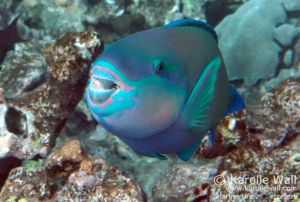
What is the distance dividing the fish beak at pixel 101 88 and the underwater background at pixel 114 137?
83.2 inches

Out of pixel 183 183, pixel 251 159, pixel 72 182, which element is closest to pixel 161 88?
pixel 251 159

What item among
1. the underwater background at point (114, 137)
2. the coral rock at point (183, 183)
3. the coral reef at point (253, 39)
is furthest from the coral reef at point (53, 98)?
the coral reef at point (253, 39)

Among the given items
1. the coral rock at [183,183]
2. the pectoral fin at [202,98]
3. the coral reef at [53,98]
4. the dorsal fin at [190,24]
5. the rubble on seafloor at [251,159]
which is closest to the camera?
the pectoral fin at [202,98]

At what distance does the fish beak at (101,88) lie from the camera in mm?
1053

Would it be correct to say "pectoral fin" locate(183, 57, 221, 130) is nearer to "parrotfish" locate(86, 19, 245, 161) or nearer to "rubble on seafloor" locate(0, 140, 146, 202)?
"parrotfish" locate(86, 19, 245, 161)

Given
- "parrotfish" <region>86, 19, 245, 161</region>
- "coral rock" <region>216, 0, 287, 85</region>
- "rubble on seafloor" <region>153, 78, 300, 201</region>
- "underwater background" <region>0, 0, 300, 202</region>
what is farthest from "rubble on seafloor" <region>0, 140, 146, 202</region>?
"coral rock" <region>216, 0, 287, 85</region>

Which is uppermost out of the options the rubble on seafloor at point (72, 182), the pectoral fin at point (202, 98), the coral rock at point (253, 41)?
the pectoral fin at point (202, 98)

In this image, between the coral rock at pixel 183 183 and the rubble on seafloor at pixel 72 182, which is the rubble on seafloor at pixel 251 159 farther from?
the rubble on seafloor at pixel 72 182

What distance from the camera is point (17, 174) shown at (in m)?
3.54

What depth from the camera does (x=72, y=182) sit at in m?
3.24

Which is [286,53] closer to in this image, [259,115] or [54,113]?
[259,115]

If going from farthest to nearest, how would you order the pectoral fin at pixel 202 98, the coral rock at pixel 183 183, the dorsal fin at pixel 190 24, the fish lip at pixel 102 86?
the coral rock at pixel 183 183 → the dorsal fin at pixel 190 24 → the pectoral fin at pixel 202 98 → the fish lip at pixel 102 86

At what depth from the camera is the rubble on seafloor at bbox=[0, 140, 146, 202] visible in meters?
3.17

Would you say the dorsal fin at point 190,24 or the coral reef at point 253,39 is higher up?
the dorsal fin at point 190,24
